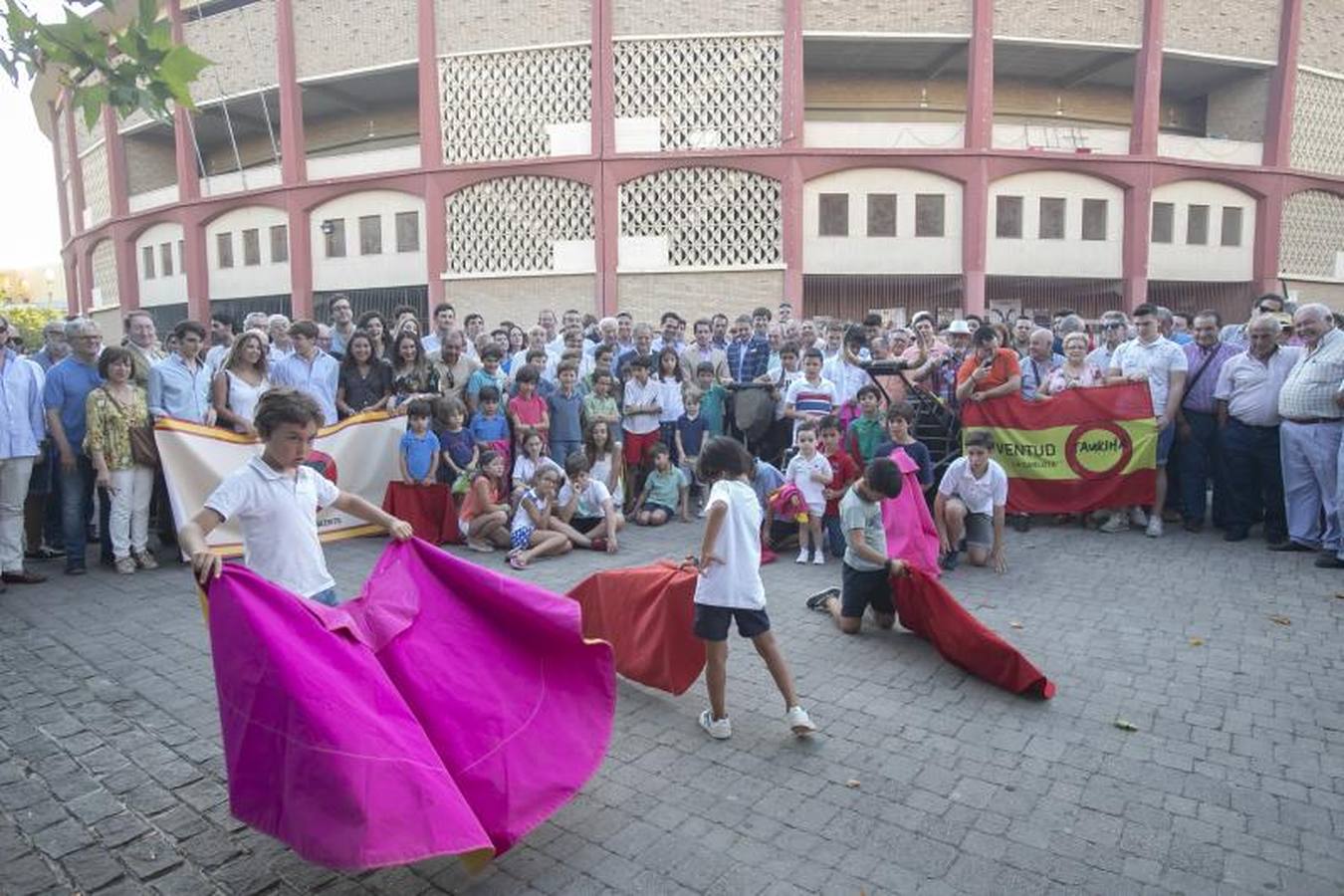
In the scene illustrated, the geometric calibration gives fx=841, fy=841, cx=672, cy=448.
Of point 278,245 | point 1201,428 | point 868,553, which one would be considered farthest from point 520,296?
point 868,553

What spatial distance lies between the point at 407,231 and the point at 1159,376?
22.2 m

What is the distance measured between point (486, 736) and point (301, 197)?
27465 mm

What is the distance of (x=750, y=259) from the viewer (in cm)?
2359

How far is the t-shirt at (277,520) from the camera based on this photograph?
12.1 feet

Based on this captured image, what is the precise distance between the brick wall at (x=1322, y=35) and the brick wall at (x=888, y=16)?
428 inches

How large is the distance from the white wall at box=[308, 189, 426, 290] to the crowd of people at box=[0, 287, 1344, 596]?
16124 mm

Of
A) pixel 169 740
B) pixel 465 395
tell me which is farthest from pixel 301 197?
pixel 169 740

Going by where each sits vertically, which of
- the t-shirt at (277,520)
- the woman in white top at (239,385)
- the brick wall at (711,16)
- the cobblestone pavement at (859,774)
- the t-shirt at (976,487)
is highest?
the brick wall at (711,16)

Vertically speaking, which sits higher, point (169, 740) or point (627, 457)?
point (627, 457)

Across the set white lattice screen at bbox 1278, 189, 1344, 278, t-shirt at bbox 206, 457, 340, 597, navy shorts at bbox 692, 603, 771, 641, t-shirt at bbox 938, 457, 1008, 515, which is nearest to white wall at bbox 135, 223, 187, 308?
t-shirt at bbox 938, 457, 1008, 515

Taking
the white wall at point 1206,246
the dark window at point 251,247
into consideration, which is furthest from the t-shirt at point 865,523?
the dark window at point 251,247

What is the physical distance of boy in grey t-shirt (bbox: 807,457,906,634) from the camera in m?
5.33

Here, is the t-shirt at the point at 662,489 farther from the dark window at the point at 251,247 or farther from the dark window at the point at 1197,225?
the dark window at the point at 251,247

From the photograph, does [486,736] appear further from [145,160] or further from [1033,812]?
[145,160]
